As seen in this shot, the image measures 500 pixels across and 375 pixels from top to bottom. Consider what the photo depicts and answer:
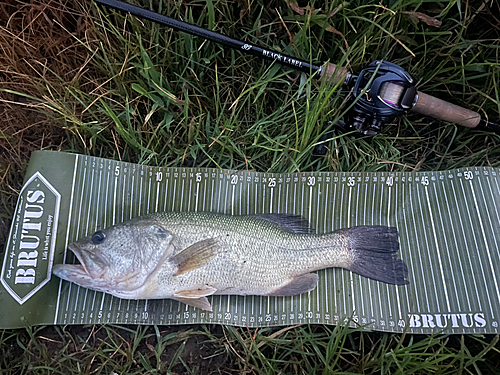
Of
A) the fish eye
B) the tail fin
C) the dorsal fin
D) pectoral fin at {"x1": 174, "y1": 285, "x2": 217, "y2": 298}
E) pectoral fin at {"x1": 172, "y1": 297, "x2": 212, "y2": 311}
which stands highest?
the dorsal fin

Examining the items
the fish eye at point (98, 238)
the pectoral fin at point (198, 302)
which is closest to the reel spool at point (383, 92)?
the pectoral fin at point (198, 302)

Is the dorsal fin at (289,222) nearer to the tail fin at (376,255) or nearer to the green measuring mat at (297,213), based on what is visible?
the green measuring mat at (297,213)

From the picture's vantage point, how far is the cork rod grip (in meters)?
2.55

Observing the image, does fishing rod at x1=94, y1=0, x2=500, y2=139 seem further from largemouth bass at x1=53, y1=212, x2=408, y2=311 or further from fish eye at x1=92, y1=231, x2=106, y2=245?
fish eye at x1=92, y1=231, x2=106, y2=245

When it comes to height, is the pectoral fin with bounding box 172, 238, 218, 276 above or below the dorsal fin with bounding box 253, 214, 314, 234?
below

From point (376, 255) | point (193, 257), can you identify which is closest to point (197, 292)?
point (193, 257)

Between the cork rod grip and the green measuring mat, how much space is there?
0.42m

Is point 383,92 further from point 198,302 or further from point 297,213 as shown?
point 198,302

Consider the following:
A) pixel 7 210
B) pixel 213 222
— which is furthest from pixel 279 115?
pixel 7 210

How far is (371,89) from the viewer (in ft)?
7.86

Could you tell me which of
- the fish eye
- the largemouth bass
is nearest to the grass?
the largemouth bass

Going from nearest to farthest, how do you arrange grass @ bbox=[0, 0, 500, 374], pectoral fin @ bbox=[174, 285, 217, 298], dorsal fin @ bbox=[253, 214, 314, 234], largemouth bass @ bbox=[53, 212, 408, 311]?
largemouth bass @ bbox=[53, 212, 408, 311]
pectoral fin @ bbox=[174, 285, 217, 298]
dorsal fin @ bbox=[253, 214, 314, 234]
grass @ bbox=[0, 0, 500, 374]

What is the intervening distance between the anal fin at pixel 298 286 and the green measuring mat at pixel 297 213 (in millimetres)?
128

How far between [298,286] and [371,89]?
163 cm
